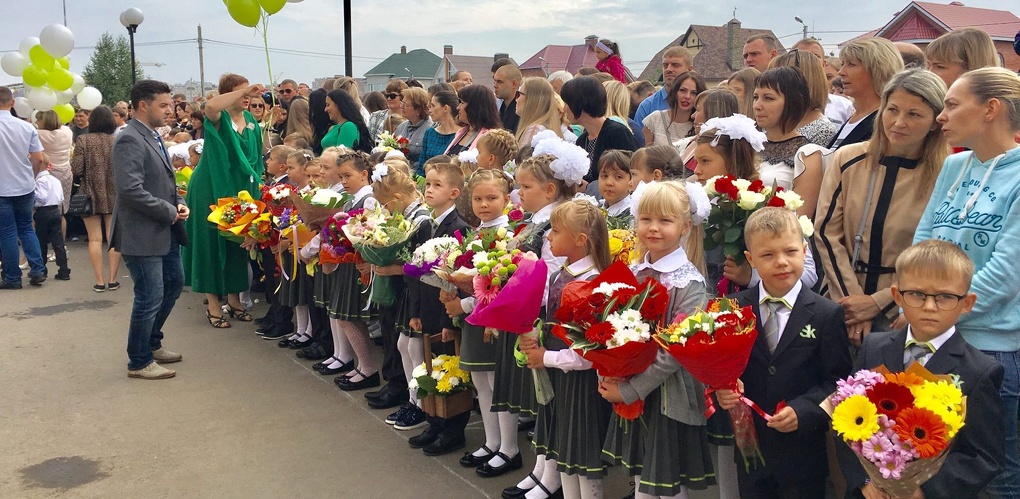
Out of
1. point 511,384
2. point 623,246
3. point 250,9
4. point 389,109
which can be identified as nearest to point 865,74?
point 623,246

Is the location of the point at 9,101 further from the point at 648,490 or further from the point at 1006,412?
the point at 1006,412

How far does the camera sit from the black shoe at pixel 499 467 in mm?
4609

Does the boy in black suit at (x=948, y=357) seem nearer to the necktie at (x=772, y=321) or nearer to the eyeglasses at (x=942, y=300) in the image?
the eyeglasses at (x=942, y=300)

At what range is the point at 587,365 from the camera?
3.63 m

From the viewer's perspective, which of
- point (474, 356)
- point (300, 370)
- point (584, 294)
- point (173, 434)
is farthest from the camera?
point (300, 370)

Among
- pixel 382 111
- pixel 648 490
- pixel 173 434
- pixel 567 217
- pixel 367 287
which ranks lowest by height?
pixel 173 434

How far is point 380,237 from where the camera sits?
17.0 feet

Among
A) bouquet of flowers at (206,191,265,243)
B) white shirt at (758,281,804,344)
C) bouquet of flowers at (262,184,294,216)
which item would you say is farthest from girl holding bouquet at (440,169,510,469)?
bouquet of flowers at (206,191,265,243)

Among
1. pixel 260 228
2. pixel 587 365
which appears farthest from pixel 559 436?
pixel 260 228

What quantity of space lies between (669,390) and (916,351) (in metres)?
1.01

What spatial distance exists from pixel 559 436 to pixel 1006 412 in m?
1.88

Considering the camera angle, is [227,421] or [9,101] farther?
[9,101]

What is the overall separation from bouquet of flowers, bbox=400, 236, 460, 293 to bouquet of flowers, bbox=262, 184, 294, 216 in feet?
9.64

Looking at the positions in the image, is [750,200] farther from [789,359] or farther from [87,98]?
[87,98]
